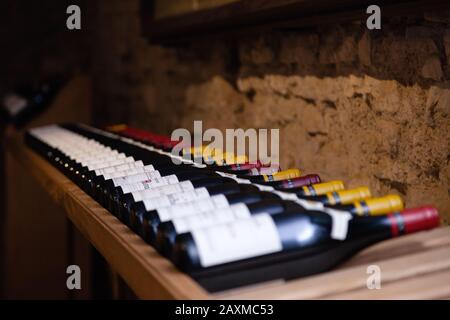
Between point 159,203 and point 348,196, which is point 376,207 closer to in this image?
point 348,196

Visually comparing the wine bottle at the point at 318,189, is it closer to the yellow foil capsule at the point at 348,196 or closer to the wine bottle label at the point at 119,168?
the yellow foil capsule at the point at 348,196

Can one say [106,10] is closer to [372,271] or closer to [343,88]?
[343,88]

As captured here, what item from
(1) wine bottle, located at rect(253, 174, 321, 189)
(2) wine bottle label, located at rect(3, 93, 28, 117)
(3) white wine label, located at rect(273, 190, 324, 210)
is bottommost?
(3) white wine label, located at rect(273, 190, 324, 210)

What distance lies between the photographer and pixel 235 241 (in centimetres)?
83

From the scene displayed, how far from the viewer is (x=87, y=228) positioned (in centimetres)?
128

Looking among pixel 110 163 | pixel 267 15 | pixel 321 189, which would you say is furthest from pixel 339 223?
pixel 267 15

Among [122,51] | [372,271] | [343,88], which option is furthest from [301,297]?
[122,51]

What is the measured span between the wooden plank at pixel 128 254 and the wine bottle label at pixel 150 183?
0.22ft

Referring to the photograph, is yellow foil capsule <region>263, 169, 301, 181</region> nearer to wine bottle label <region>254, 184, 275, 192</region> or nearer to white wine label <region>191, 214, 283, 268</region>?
wine bottle label <region>254, 184, 275, 192</region>

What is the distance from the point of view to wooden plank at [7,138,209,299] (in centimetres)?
84

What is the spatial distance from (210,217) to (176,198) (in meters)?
0.16

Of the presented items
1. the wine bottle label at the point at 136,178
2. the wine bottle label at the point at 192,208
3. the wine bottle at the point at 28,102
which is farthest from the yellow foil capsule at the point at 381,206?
the wine bottle at the point at 28,102

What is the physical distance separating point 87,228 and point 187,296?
54 centimetres

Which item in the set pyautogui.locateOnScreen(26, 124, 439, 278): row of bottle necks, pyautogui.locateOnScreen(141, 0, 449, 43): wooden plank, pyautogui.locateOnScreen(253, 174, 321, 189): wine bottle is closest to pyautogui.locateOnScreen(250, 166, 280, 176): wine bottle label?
pyautogui.locateOnScreen(26, 124, 439, 278): row of bottle necks
